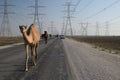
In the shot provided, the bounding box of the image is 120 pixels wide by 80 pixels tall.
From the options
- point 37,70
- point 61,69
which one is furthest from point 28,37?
point 61,69

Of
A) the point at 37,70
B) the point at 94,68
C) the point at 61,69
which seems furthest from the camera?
the point at 94,68

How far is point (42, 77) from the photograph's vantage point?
32.3 ft

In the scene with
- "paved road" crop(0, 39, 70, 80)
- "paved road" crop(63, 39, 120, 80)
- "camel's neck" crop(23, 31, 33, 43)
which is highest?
"camel's neck" crop(23, 31, 33, 43)

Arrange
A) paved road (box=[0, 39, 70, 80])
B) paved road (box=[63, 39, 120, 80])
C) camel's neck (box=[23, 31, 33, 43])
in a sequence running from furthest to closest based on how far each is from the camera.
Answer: camel's neck (box=[23, 31, 33, 43]) < paved road (box=[63, 39, 120, 80]) < paved road (box=[0, 39, 70, 80])

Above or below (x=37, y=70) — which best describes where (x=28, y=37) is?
above

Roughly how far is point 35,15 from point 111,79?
208 ft

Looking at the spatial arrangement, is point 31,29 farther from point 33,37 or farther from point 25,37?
point 25,37

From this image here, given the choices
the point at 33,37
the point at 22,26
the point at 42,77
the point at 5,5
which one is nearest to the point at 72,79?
the point at 42,77

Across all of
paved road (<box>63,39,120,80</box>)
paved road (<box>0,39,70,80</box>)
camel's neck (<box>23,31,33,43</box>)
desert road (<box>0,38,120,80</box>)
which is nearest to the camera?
paved road (<box>0,39,70,80</box>)

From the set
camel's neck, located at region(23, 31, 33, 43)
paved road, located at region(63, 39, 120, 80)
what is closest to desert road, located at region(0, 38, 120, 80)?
paved road, located at region(63, 39, 120, 80)

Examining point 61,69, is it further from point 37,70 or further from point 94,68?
point 94,68

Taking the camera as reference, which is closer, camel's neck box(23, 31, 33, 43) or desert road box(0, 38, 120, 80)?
desert road box(0, 38, 120, 80)

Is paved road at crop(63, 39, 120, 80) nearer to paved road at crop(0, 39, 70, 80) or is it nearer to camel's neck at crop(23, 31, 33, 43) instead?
paved road at crop(0, 39, 70, 80)

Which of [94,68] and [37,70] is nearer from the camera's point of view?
[37,70]
